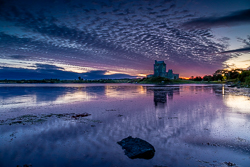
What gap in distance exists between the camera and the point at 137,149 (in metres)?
6.80

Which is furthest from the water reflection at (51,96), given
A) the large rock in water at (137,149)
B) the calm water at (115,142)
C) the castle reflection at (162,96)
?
the large rock in water at (137,149)

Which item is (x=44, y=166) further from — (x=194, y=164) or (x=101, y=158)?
(x=194, y=164)

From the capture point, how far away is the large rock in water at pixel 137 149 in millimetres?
6539

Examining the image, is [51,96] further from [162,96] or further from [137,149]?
[137,149]

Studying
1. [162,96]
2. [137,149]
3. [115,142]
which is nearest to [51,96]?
[162,96]

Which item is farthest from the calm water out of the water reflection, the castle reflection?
the water reflection

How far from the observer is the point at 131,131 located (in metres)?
9.71

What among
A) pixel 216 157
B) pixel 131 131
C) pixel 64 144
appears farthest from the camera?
pixel 131 131

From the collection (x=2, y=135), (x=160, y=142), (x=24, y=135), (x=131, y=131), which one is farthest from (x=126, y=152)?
(x=2, y=135)

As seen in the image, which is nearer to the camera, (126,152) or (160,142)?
(126,152)

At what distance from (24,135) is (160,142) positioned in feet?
28.2

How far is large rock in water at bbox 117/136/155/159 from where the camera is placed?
654 centimetres

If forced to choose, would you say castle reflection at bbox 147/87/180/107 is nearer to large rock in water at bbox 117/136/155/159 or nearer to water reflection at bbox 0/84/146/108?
water reflection at bbox 0/84/146/108

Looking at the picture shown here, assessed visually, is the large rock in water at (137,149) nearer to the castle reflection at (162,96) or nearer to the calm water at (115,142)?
the calm water at (115,142)
